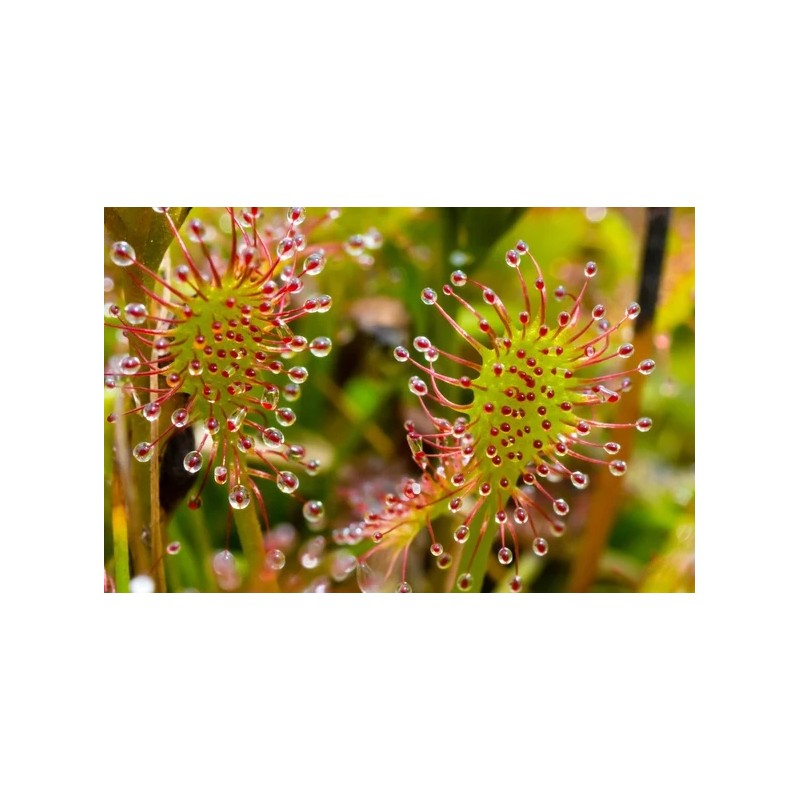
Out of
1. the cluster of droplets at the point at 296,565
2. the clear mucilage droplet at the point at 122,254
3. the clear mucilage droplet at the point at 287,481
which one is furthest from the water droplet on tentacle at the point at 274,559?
the clear mucilage droplet at the point at 122,254

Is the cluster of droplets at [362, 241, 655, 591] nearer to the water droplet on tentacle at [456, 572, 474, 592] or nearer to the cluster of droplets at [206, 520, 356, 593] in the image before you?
the water droplet on tentacle at [456, 572, 474, 592]

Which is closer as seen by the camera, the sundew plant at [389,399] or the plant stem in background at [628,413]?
the sundew plant at [389,399]

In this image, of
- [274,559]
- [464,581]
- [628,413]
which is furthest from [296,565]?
[628,413]

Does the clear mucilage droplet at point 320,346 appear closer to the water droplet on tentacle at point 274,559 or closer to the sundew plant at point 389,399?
the sundew plant at point 389,399

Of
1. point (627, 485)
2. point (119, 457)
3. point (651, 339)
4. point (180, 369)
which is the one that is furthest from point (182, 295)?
point (627, 485)

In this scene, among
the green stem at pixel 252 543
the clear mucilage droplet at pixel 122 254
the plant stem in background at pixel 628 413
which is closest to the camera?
the clear mucilage droplet at pixel 122 254

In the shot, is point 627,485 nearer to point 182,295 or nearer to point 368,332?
point 368,332

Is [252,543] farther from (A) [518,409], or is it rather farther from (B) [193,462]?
(A) [518,409]

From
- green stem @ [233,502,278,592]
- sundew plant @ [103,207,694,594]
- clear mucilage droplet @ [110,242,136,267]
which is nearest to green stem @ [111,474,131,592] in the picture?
sundew plant @ [103,207,694,594]
